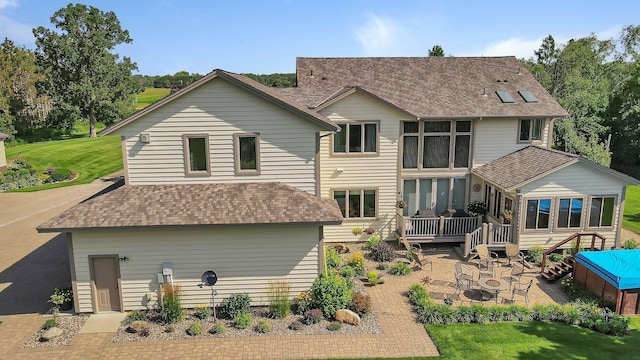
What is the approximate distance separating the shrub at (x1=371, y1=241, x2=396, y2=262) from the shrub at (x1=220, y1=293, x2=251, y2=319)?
7.11 m

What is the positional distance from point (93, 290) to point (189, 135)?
6.12 meters

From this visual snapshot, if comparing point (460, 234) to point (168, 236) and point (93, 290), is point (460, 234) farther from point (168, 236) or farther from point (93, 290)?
point (93, 290)

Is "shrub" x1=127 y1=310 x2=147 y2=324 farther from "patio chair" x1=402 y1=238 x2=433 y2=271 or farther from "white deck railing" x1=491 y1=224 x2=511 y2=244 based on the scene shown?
"white deck railing" x1=491 y1=224 x2=511 y2=244

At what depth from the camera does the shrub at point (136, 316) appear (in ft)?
44.7

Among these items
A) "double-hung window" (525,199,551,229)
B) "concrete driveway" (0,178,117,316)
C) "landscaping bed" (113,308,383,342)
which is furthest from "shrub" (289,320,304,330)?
"double-hung window" (525,199,551,229)

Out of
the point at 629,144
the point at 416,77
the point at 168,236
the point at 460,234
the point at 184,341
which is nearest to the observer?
the point at 184,341

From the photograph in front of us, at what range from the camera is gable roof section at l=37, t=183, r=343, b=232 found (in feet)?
43.7

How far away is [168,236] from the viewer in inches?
541

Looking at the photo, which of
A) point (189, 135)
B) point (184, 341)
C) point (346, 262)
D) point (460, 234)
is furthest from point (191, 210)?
point (460, 234)

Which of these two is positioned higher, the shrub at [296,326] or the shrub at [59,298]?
the shrub at [59,298]

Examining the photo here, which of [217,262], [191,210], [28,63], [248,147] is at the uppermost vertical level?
[28,63]

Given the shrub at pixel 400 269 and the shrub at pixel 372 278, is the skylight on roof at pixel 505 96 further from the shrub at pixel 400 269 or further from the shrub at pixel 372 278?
the shrub at pixel 372 278

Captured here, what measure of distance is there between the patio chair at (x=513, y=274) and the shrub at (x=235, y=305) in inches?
410

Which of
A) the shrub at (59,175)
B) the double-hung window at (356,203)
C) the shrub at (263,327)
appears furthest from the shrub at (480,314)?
the shrub at (59,175)
